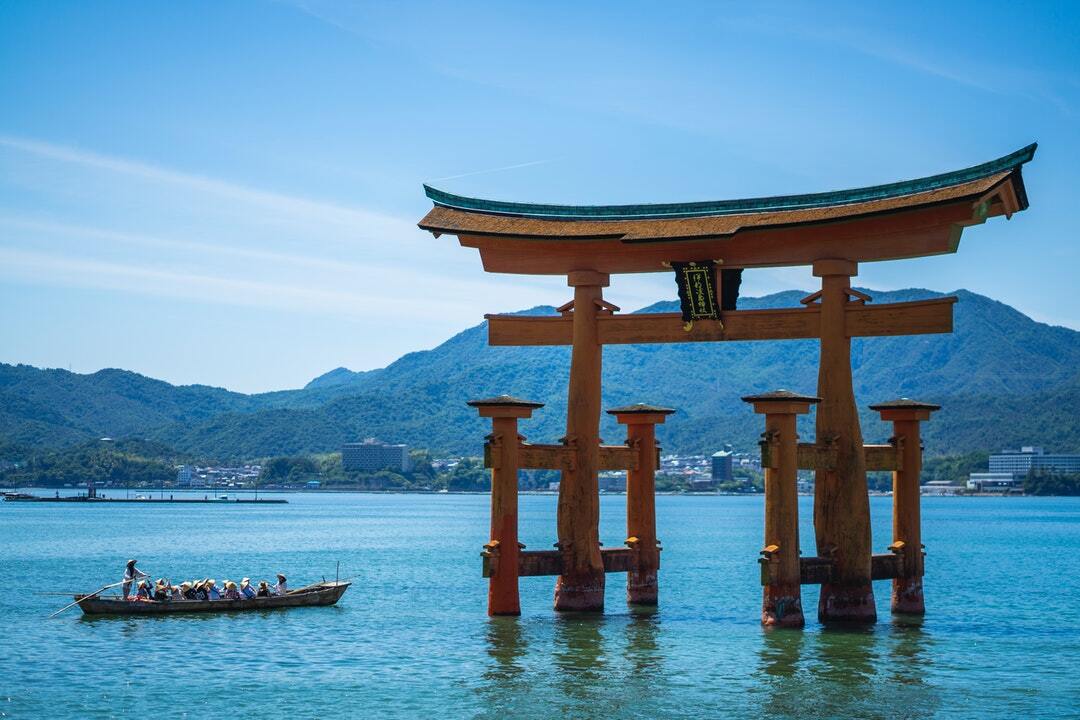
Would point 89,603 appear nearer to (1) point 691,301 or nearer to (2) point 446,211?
(2) point 446,211

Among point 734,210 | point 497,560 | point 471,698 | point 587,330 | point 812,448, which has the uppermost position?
point 734,210

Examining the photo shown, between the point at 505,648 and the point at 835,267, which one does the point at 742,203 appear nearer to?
the point at 835,267

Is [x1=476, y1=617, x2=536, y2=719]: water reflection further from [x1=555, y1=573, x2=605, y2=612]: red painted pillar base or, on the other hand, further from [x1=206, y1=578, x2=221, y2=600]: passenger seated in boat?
[x1=206, y1=578, x2=221, y2=600]: passenger seated in boat

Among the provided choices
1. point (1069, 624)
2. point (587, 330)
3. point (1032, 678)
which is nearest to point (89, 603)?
point (587, 330)

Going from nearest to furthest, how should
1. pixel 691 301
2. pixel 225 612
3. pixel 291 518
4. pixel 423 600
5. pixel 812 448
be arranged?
1. pixel 812 448
2. pixel 691 301
3. pixel 225 612
4. pixel 423 600
5. pixel 291 518

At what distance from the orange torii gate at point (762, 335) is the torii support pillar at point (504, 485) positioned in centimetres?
3

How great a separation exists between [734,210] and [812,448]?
5.85 metres

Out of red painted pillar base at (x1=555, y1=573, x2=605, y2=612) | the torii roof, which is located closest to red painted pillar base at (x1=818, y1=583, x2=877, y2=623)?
red painted pillar base at (x1=555, y1=573, x2=605, y2=612)

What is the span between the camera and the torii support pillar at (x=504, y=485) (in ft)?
85.0

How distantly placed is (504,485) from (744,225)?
23.4ft

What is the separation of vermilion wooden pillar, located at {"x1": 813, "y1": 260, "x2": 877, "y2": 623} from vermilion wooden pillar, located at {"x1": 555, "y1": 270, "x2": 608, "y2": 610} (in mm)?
4733

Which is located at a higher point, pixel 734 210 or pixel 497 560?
pixel 734 210

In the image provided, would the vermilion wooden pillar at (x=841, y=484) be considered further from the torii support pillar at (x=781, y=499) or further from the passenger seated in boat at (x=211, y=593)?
the passenger seated in boat at (x=211, y=593)

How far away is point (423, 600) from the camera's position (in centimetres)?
3784
